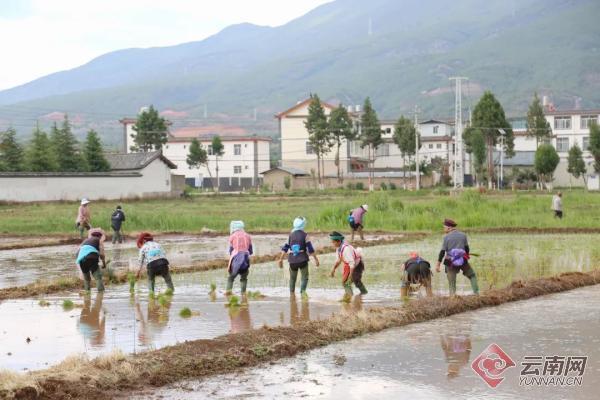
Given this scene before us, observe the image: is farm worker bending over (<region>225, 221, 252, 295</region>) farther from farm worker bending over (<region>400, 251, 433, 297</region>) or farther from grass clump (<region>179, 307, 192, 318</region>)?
farm worker bending over (<region>400, 251, 433, 297</region>)

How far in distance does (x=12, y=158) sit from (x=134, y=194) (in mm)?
10151

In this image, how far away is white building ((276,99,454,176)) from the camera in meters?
97.1

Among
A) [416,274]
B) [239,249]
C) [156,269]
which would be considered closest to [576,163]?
[416,274]

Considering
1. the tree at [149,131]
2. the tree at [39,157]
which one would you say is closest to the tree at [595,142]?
the tree at [149,131]

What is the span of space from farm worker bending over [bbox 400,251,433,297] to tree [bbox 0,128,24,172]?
5236 centimetres

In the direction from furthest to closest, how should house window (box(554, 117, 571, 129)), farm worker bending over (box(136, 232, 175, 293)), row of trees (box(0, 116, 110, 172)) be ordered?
house window (box(554, 117, 571, 129)) < row of trees (box(0, 116, 110, 172)) < farm worker bending over (box(136, 232, 175, 293))

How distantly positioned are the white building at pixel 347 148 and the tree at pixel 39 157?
3824 centimetres

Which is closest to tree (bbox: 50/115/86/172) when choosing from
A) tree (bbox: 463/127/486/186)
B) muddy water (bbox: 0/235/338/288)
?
tree (bbox: 463/127/486/186)

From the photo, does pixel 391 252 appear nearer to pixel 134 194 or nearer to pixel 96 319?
pixel 96 319

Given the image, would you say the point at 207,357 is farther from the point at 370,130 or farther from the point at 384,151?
the point at 384,151

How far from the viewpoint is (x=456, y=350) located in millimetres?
10625

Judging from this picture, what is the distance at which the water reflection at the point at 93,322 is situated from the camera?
38.2 feet

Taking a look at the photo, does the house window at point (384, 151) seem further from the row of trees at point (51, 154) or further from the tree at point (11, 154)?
the tree at point (11, 154)

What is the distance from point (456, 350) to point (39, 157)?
56.8 meters
